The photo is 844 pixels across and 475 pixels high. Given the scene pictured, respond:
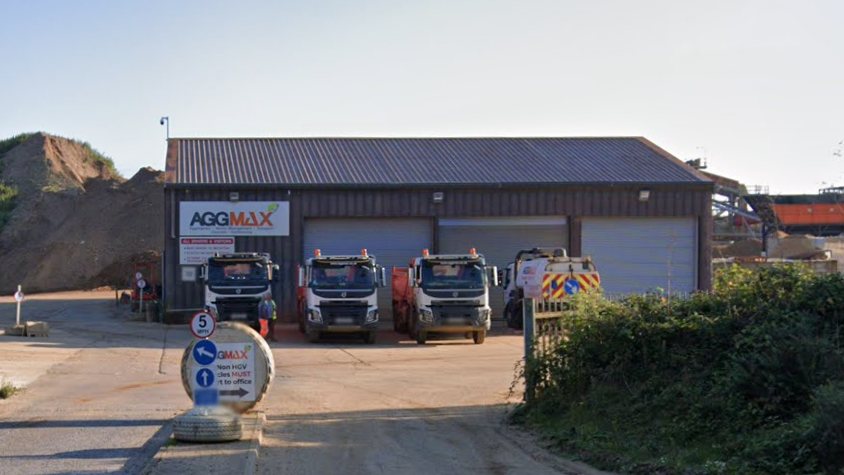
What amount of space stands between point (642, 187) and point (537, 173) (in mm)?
4147

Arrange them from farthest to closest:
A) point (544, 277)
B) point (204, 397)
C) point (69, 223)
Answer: point (69, 223) → point (544, 277) → point (204, 397)

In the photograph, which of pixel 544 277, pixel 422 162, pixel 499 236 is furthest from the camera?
pixel 422 162

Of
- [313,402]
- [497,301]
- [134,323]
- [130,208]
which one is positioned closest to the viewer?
[313,402]

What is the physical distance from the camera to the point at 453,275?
2664cm

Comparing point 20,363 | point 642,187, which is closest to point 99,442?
point 20,363

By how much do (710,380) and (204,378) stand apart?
20.0ft

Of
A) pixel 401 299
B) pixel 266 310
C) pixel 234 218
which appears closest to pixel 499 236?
pixel 401 299

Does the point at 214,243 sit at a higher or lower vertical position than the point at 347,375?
higher

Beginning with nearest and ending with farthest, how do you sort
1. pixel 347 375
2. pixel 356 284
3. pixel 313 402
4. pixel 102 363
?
1. pixel 313 402
2. pixel 347 375
3. pixel 102 363
4. pixel 356 284

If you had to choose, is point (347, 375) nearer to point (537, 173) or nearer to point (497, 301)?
point (497, 301)

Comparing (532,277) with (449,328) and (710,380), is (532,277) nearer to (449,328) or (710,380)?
(449,328)

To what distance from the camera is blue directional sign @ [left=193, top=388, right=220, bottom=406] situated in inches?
437

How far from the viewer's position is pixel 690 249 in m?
36.1

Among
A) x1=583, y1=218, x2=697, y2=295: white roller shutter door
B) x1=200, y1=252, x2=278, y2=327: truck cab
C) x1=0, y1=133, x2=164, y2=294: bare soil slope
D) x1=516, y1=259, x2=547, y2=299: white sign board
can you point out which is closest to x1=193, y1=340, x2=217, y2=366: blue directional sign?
x1=200, y1=252, x2=278, y2=327: truck cab
